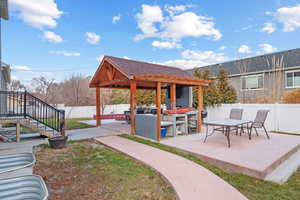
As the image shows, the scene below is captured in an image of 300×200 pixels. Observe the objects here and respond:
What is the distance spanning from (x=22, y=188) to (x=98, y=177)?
4.43 feet

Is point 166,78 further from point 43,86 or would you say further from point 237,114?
point 43,86

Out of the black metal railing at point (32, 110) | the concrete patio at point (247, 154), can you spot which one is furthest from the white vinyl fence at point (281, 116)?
the black metal railing at point (32, 110)

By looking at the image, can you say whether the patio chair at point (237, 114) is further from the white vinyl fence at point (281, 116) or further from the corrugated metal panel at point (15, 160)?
the corrugated metal panel at point (15, 160)

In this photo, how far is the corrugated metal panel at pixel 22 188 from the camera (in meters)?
2.80

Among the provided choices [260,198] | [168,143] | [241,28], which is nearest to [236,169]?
[260,198]

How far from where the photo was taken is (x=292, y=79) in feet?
35.0

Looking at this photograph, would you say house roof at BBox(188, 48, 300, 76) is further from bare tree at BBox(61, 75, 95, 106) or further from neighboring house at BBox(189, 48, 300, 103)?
bare tree at BBox(61, 75, 95, 106)

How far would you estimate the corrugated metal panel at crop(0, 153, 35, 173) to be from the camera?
13.0ft

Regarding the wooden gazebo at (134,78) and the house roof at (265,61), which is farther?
the house roof at (265,61)

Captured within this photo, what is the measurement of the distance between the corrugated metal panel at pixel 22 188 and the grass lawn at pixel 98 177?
0.17m

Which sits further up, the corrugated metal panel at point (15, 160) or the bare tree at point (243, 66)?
the bare tree at point (243, 66)

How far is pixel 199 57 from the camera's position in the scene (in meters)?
17.2

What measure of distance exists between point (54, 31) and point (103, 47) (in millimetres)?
4310

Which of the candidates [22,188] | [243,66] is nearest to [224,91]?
[243,66]
